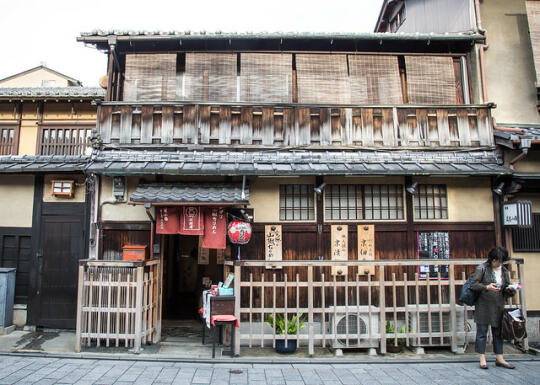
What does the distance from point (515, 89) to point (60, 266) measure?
16530mm

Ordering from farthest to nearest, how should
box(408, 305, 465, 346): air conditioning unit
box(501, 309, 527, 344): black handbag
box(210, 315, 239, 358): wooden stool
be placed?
box(408, 305, 465, 346): air conditioning unit → box(210, 315, 239, 358): wooden stool → box(501, 309, 527, 344): black handbag

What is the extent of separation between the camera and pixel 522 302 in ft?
30.4

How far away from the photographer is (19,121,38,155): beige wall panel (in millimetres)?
14453

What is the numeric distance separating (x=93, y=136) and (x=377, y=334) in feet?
32.8

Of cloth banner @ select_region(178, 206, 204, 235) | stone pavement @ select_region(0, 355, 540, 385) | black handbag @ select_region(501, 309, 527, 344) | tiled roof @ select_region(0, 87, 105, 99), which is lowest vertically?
stone pavement @ select_region(0, 355, 540, 385)

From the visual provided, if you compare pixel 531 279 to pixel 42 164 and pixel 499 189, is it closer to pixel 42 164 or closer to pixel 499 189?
pixel 499 189

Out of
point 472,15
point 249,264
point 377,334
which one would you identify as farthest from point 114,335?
point 472,15

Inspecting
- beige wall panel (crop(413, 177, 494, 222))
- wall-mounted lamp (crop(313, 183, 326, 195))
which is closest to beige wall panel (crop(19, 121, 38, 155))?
wall-mounted lamp (crop(313, 183, 326, 195))

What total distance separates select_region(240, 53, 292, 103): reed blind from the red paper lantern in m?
4.14

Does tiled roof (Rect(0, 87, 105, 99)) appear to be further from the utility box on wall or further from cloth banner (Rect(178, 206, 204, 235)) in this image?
cloth banner (Rect(178, 206, 204, 235))

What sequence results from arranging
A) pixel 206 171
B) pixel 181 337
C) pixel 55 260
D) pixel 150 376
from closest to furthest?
pixel 150 376, pixel 206 171, pixel 181 337, pixel 55 260

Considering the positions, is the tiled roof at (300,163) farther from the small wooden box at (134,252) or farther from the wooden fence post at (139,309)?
the wooden fence post at (139,309)

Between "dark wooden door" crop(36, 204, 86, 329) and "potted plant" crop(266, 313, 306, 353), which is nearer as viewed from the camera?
"potted plant" crop(266, 313, 306, 353)

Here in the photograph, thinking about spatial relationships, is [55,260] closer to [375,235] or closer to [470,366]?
[375,235]
